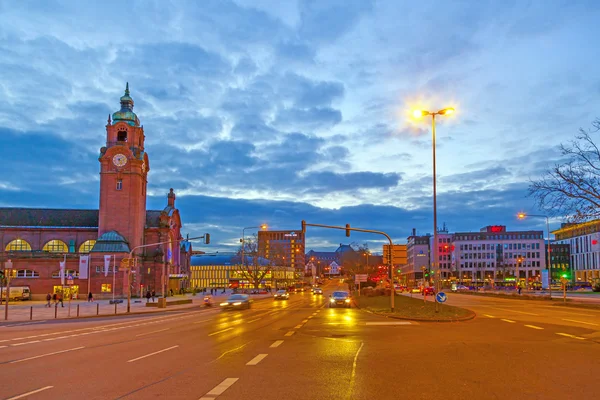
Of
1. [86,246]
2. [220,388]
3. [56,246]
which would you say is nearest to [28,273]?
[56,246]

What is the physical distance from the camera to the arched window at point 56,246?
312ft

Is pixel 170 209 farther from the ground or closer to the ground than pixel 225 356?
farther from the ground

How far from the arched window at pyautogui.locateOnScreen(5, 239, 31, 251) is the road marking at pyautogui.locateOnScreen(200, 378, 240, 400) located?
95.7m

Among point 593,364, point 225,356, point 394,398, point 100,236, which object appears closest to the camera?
point 394,398

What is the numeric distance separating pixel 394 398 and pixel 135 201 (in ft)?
284

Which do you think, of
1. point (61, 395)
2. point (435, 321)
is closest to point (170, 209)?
point (435, 321)

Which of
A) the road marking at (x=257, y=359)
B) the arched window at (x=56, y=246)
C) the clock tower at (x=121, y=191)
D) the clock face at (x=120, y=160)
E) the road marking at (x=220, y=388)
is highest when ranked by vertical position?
the clock face at (x=120, y=160)

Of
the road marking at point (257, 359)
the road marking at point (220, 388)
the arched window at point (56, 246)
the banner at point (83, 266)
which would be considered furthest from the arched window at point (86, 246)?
the road marking at point (220, 388)

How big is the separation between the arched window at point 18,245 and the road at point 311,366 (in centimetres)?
8272

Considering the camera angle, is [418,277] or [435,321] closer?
[435,321]

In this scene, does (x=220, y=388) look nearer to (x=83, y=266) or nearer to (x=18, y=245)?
(x=83, y=266)

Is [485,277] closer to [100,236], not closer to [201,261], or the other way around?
[201,261]

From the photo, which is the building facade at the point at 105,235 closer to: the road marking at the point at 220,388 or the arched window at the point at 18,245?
the arched window at the point at 18,245

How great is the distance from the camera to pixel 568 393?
364 inches
